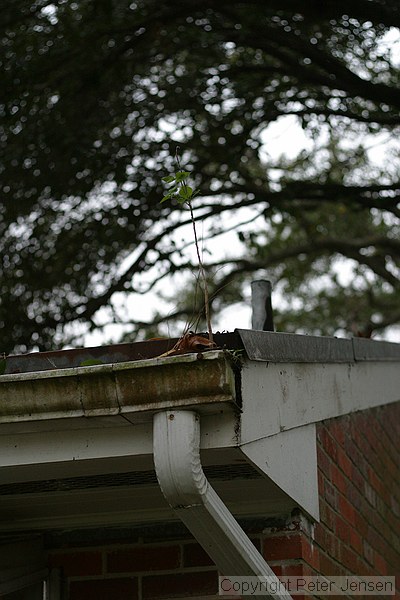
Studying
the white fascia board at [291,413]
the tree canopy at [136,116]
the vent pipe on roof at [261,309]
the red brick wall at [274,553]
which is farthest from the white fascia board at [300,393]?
the tree canopy at [136,116]

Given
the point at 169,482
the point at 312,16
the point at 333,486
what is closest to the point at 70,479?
the point at 169,482

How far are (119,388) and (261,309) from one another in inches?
65.1

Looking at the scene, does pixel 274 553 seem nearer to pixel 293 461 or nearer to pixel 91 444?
pixel 293 461

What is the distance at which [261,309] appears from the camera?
3887 mm

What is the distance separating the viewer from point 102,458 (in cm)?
245

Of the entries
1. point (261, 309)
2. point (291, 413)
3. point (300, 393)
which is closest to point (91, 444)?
point (291, 413)

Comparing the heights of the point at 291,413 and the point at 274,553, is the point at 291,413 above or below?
above

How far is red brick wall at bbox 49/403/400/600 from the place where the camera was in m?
3.23

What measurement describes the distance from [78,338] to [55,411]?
634 centimetres

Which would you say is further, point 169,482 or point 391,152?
point 391,152

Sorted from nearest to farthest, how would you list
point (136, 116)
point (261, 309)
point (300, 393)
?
1. point (300, 393)
2. point (261, 309)
3. point (136, 116)

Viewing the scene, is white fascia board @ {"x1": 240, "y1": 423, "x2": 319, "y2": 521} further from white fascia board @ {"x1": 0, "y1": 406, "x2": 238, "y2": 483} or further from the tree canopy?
the tree canopy

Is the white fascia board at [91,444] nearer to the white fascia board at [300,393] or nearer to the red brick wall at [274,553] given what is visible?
the white fascia board at [300,393]

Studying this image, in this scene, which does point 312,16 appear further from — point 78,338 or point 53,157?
point 78,338
